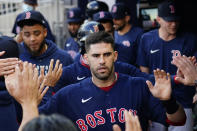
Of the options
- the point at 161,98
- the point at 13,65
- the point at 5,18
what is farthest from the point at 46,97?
the point at 5,18

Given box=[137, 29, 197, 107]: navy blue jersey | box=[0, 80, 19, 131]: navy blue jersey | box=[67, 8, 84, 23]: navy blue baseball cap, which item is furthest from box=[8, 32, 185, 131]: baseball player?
box=[67, 8, 84, 23]: navy blue baseball cap

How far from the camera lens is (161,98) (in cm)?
300

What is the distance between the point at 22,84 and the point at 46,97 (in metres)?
1.73

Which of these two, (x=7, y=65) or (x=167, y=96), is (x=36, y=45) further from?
(x=167, y=96)

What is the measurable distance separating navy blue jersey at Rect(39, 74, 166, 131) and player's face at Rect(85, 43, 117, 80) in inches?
5.3

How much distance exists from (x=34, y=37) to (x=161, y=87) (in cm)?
220

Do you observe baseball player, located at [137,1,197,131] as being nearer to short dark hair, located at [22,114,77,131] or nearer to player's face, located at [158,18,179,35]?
player's face, located at [158,18,179,35]

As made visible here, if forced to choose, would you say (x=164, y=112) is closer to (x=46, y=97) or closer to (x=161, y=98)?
(x=161, y=98)

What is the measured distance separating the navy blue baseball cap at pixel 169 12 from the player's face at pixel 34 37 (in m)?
1.93

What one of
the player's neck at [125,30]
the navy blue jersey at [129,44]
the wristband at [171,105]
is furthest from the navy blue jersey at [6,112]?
the player's neck at [125,30]

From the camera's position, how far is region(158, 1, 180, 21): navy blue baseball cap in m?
5.04

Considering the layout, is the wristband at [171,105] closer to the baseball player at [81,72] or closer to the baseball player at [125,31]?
the baseball player at [81,72]

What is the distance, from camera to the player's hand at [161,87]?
299 centimetres

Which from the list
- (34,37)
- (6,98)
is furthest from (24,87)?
(34,37)
